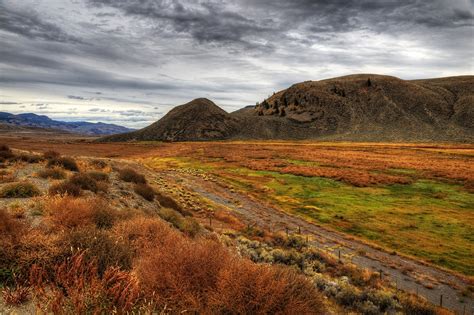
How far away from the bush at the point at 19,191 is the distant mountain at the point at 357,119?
149 metres

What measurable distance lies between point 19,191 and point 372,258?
1943cm

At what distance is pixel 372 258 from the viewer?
60.4ft

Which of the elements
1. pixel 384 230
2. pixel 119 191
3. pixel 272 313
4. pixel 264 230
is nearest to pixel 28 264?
pixel 272 313

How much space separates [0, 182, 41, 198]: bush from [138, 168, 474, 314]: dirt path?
1634cm

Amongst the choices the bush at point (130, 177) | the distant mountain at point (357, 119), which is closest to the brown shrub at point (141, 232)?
the bush at point (130, 177)

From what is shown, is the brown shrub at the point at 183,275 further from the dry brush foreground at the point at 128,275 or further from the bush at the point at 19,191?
the bush at the point at 19,191

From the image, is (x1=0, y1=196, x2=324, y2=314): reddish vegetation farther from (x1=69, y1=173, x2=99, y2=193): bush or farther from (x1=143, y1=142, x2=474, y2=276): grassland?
(x1=143, y1=142, x2=474, y2=276): grassland

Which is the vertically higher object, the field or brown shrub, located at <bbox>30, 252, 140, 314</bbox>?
brown shrub, located at <bbox>30, 252, 140, 314</bbox>

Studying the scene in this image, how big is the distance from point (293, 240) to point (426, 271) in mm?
7690

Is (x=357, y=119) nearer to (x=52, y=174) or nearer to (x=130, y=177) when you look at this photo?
(x=130, y=177)

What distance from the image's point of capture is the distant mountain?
152 m

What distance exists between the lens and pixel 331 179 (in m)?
43.6

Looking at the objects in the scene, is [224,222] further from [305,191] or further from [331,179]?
[331,179]

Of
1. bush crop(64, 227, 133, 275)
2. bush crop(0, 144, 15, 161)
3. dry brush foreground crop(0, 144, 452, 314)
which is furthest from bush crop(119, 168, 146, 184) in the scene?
bush crop(64, 227, 133, 275)
